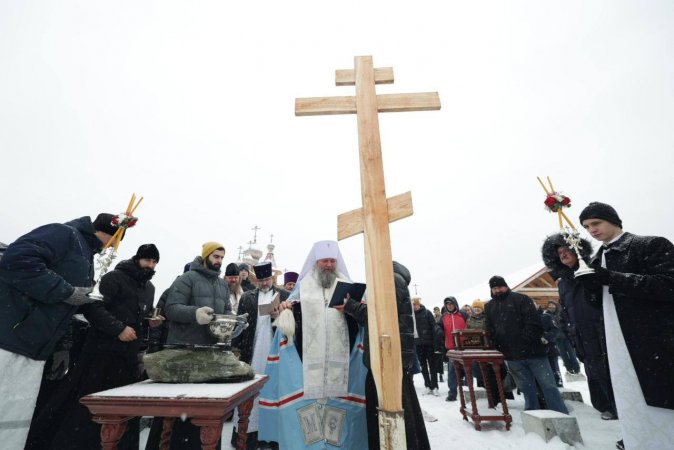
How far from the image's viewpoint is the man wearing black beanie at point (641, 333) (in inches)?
86.1

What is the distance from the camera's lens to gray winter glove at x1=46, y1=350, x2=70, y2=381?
293 cm

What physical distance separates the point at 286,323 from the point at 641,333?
3.16 metres

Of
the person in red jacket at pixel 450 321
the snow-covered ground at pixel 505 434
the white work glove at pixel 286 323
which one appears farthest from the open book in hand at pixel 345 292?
the person in red jacket at pixel 450 321

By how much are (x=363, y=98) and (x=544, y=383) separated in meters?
4.96

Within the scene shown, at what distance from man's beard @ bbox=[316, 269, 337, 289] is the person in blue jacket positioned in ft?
7.92

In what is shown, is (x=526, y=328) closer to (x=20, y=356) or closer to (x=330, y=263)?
(x=330, y=263)

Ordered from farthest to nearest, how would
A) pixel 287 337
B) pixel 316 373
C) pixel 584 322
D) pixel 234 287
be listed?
pixel 234 287 < pixel 584 322 < pixel 287 337 < pixel 316 373

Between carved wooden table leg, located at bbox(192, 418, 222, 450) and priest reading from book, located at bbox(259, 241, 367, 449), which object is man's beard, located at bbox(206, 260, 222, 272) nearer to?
priest reading from book, located at bbox(259, 241, 367, 449)

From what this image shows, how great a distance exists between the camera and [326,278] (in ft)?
13.6

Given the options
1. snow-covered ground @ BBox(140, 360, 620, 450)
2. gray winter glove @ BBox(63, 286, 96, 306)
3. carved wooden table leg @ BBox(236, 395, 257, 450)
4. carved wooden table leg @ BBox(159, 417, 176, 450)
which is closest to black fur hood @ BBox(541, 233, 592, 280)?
snow-covered ground @ BBox(140, 360, 620, 450)

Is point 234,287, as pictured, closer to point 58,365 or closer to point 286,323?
point 286,323

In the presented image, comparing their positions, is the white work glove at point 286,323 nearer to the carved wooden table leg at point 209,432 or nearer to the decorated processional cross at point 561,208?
the carved wooden table leg at point 209,432

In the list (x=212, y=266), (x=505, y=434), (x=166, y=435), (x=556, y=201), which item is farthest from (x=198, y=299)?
(x=505, y=434)

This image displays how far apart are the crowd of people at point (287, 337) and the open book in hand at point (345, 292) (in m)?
0.16
